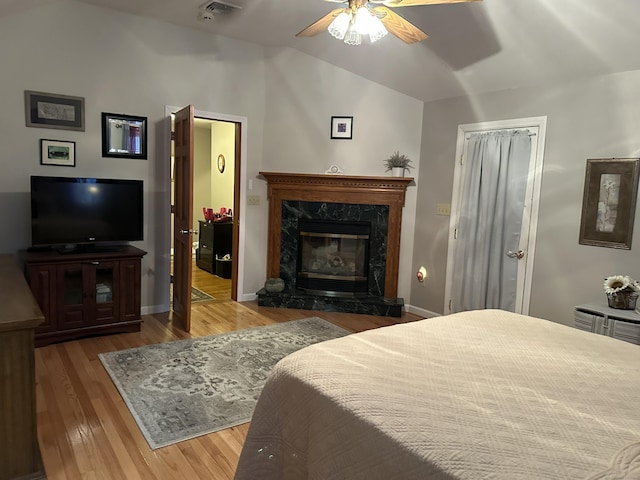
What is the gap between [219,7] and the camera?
12.8 ft

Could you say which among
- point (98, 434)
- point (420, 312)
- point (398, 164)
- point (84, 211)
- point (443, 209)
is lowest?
point (98, 434)

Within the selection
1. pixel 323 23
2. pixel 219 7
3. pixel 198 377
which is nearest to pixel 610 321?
pixel 323 23

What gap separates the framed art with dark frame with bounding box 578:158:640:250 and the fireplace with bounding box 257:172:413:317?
6.10 ft

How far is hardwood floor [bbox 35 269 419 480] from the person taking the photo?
2.15 metres

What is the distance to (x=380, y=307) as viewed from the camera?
16.1ft

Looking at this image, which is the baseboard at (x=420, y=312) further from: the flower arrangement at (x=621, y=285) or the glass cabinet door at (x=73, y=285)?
the glass cabinet door at (x=73, y=285)

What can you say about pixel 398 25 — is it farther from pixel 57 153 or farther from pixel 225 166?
pixel 225 166

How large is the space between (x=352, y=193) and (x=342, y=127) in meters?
0.77

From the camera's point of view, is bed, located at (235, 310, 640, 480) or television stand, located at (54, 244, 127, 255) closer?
bed, located at (235, 310, 640, 480)

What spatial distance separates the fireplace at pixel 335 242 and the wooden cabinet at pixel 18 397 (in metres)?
3.14

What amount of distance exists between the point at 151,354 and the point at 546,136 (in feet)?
12.2

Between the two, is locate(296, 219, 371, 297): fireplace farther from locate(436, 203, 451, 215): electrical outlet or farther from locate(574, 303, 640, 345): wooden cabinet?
locate(574, 303, 640, 345): wooden cabinet

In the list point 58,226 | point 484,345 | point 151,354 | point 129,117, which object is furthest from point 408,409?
point 129,117

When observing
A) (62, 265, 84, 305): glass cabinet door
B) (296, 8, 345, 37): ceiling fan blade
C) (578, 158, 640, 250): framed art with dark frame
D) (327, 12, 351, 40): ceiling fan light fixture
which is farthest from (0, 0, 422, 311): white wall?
(327, 12, 351, 40): ceiling fan light fixture
